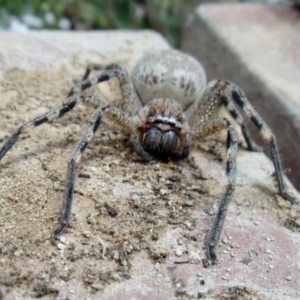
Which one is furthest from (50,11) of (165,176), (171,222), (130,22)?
(171,222)

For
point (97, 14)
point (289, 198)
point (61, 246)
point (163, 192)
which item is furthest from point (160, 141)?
point (97, 14)

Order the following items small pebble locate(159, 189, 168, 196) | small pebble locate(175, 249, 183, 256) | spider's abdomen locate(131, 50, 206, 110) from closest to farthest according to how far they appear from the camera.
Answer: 1. small pebble locate(175, 249, 183, 256)
2. small pebble locate(159, 189, 168, 196)
3. spider's abdomen locate(131, 50, 206, 110)

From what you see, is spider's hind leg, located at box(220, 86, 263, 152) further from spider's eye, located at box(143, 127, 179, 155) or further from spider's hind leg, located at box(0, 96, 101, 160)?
spider's hind leg, located at box(0, 96, 101, 160)

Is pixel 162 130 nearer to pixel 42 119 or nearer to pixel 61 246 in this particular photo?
pixel 42 119

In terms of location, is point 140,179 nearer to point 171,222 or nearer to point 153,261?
point 171,222

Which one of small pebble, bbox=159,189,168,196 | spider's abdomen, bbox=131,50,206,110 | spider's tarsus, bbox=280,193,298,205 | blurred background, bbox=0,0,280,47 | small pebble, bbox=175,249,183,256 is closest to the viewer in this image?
small pebble, bbox=175,249,183,256

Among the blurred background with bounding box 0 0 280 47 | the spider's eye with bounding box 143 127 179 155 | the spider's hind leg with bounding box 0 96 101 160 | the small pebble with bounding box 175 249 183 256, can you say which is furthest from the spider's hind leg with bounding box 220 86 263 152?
the blurred background with bounding box 0 0 280 47

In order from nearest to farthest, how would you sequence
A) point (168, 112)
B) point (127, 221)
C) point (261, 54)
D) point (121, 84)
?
1. point (127, 221)
2. point (168, 112)
3. point (121, 84)
4. point (261, 54)

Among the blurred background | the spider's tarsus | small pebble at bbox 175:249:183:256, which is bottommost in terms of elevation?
the blurred background
